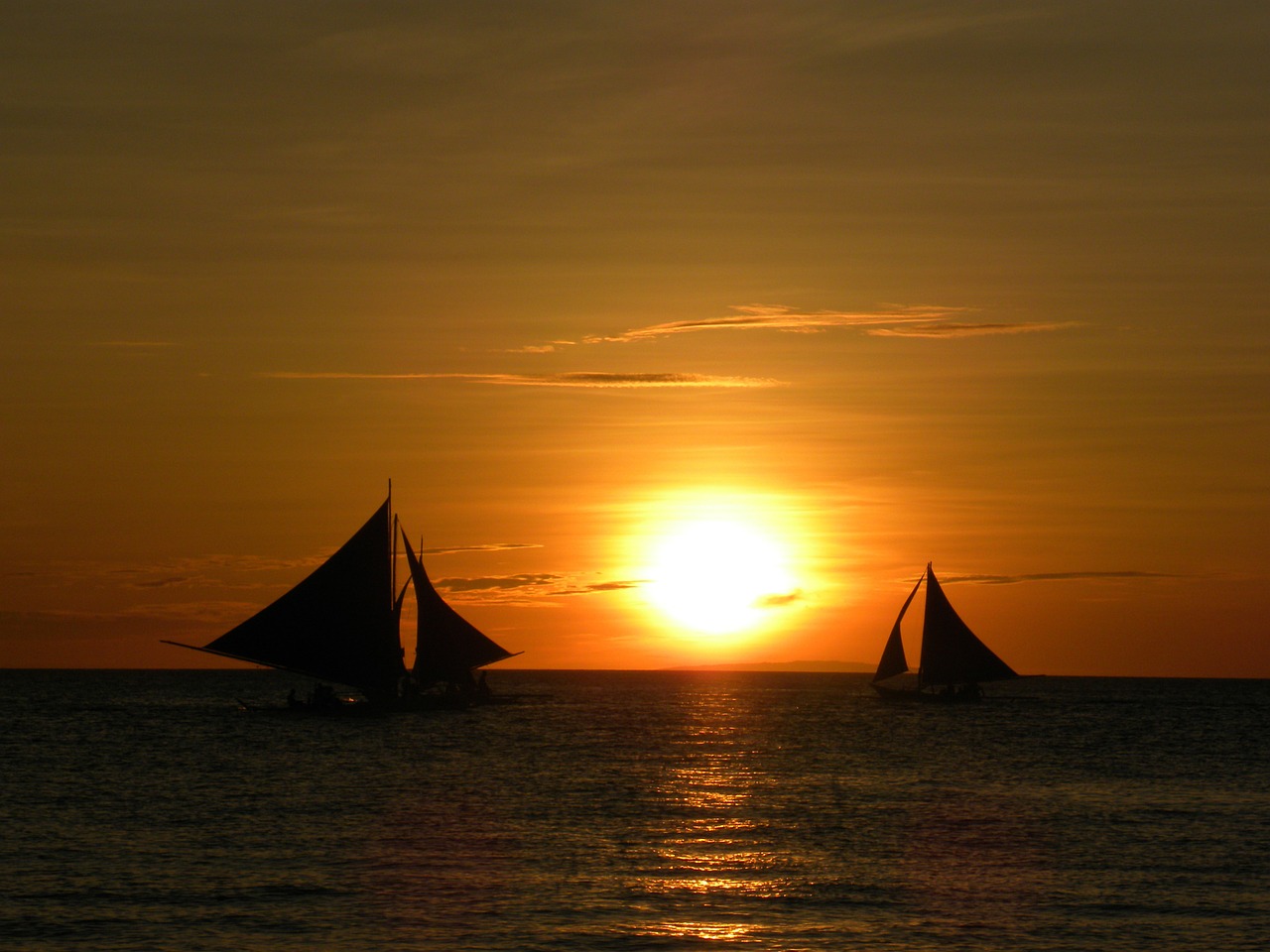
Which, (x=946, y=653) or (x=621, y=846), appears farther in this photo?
(x=946, y=653)

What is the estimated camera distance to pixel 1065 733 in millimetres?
104312

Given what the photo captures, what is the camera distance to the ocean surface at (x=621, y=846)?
31.2 m

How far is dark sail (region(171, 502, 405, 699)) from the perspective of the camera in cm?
8200

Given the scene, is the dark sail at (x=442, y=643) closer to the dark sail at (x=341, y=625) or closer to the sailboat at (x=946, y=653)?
the dark sail at (x=341, y=625)

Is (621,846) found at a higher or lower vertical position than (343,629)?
lower

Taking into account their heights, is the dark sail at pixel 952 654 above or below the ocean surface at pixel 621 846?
above

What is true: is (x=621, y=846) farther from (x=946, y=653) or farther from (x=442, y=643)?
(x=946, y=653)

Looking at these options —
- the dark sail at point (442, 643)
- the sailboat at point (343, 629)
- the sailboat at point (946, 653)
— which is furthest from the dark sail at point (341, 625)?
the sailboat at point (946, 653)

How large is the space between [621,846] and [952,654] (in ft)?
292

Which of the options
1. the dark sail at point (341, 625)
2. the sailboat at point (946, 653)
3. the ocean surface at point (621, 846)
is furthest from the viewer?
the sailboat at point (946, 653)

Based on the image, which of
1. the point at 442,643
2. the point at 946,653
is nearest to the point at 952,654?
the point at 946,653

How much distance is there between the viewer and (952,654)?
418 feet

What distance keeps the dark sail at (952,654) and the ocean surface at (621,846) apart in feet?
119

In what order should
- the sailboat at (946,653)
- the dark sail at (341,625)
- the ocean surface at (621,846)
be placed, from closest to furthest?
the ocean surface at (621,846), the dark sail at (341,625), the sailboat at (946,653)
